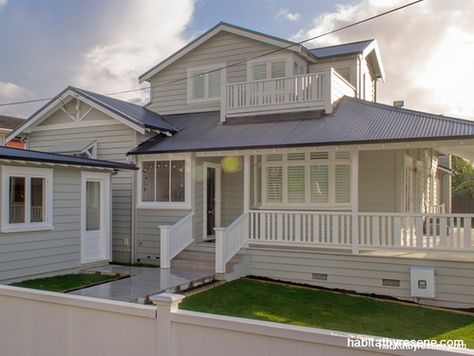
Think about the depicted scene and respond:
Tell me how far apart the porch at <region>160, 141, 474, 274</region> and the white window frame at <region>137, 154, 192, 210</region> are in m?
0.22

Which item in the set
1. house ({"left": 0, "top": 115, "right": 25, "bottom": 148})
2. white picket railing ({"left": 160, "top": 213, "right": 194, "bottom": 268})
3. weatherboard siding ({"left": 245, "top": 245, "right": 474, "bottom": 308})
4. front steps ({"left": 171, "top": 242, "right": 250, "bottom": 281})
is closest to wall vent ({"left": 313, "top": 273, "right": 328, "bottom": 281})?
weatherboard siding ({"left": 245, "top": 245, "right": 474, "bottom": 308})

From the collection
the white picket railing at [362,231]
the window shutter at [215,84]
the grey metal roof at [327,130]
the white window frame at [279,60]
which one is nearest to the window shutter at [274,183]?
the white picket railing at [362,231]

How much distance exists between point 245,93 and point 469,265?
7.36m

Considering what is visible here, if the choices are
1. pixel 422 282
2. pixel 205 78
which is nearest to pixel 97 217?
pixel 205 78

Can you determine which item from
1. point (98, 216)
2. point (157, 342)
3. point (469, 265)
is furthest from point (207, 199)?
point (157, 342)

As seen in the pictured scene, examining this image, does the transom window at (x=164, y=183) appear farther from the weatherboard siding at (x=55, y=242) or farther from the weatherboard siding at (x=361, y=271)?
the weatherboard siding at (x=361, y=271)

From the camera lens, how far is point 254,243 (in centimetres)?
1071

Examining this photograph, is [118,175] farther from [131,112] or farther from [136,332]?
[136,332]

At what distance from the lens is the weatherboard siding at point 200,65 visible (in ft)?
45.9

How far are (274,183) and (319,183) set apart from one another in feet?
4.19

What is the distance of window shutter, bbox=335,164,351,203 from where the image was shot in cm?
1111

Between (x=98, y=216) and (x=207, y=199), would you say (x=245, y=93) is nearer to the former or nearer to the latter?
(x=207, y=199)

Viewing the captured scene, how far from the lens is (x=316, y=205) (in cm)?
1134

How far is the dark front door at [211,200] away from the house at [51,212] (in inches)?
92.4
